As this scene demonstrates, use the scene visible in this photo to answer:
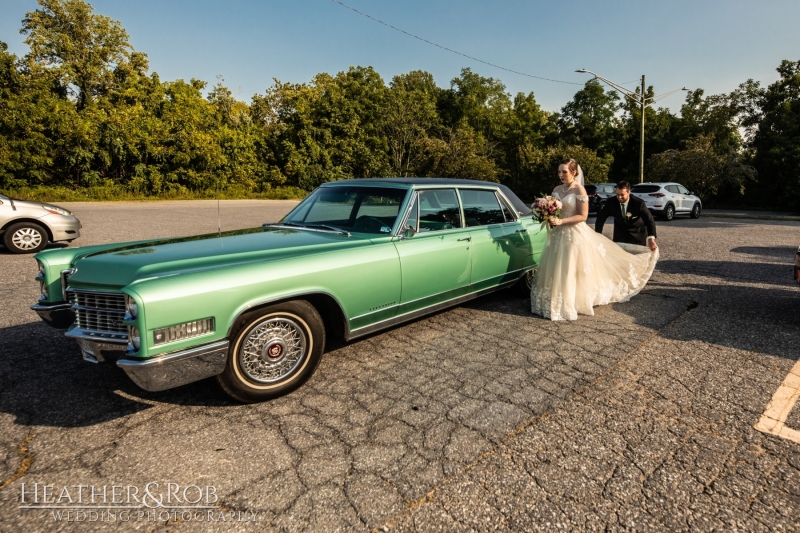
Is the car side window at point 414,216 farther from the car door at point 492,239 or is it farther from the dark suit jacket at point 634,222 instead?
the dark suit jacket at point 634,222

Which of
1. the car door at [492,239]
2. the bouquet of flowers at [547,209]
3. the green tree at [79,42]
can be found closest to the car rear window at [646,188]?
the bouquet of flowers at [547,209]

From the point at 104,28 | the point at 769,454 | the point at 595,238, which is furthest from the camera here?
the point at 104,28

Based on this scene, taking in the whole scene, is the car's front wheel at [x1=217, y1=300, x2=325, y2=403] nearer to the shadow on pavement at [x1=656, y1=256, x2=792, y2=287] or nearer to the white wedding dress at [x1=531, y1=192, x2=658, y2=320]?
the white wedding dress at [x1=531, y1=192, x2=658, y2=320]

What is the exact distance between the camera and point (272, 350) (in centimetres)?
323

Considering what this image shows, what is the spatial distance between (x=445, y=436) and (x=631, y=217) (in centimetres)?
517

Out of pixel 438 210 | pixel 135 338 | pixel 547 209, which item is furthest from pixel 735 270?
Answer: pixel 135 338

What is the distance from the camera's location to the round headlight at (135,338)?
2648mm

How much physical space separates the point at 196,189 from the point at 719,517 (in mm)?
35909

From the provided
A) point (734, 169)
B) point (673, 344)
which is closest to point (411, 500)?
point (673, 344)

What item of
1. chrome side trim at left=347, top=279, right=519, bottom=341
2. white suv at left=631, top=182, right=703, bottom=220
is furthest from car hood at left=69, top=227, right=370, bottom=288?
white suv at left=631, top=182, right=703, bottom=220

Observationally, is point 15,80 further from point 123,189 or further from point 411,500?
point 411,500

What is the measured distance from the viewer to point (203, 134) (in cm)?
3334

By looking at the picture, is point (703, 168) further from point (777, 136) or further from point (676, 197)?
point (676, 197)

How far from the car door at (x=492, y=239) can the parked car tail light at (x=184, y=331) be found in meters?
2.79
